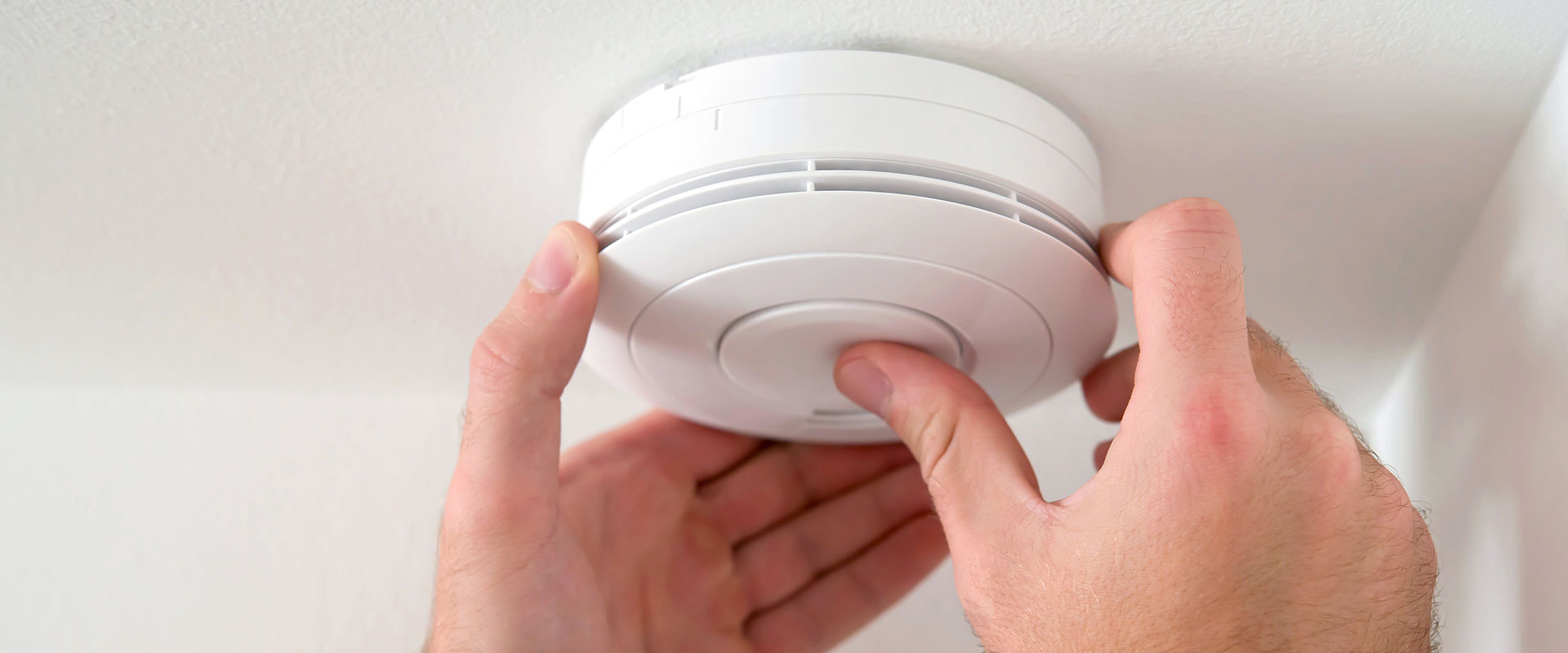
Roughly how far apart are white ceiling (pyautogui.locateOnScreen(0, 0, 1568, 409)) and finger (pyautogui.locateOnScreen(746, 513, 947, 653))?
403 mm

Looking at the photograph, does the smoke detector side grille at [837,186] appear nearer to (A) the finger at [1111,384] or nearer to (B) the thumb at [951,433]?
(B) the thumb at [951,433]

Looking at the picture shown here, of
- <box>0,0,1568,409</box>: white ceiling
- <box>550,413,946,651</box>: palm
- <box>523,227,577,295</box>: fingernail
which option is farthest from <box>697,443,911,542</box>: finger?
<box>523,227,577,295</box>: fingernail

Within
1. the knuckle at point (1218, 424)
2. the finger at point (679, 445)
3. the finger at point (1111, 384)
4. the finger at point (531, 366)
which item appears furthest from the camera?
the finger at point (679, 445)

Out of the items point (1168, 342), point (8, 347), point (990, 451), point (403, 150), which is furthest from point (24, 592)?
point (1168, 342)

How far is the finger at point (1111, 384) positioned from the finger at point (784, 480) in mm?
245

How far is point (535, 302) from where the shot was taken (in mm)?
614

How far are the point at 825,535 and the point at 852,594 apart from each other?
0.06 m

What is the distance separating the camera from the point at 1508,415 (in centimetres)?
62

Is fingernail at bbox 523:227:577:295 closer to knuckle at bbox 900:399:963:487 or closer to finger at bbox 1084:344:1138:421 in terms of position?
knuckle at bbox 900:399:963:487

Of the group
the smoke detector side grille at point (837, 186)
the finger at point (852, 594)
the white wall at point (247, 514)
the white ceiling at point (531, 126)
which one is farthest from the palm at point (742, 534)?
the smoke detector side grille at point (837, 186)

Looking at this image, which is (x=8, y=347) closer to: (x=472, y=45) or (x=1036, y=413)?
(x=472, y=45)

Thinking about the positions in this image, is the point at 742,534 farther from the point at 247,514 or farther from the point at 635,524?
the point at 247,514

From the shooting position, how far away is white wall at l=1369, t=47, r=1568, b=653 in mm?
549

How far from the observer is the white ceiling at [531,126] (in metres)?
0.56
